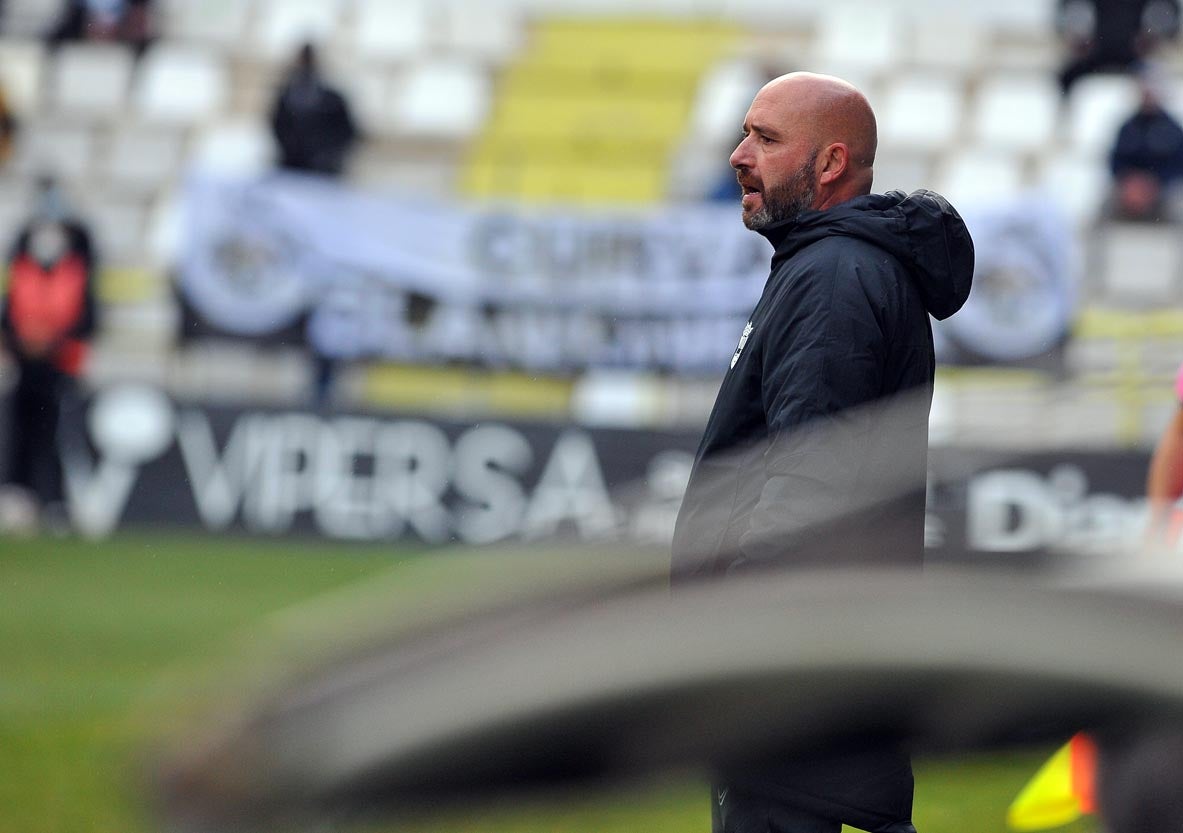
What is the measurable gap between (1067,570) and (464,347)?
35.4 ft

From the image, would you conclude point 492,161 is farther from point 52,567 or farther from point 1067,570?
point 1067,570

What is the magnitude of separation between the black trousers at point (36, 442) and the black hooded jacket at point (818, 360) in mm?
9363

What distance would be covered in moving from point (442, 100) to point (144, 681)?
10.6 m

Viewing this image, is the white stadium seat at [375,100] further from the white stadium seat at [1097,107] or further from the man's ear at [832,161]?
the man's ear at [832,161]

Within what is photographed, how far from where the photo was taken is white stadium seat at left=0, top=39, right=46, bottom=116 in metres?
16.0

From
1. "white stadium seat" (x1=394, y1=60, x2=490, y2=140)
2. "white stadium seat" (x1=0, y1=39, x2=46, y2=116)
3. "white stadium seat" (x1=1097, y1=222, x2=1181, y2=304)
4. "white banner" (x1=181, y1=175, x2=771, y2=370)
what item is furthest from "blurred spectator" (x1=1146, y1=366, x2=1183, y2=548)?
"white stadium seat" (x1=0, y1=39, x2=46, y2=116)

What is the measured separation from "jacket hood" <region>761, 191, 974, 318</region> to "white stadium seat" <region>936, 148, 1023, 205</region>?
11.1m

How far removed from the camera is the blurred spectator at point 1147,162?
1207cm

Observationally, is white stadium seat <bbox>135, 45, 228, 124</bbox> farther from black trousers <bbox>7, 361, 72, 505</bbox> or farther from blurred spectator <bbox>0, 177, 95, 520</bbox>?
black trousers <bbox>7, 361, 72, 505</bbox>

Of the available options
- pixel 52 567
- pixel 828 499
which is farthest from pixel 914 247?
pixel 52 567

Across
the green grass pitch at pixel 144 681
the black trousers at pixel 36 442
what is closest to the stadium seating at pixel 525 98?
the black trousers at pixel 36 442

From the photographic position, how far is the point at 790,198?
2729 millimetres

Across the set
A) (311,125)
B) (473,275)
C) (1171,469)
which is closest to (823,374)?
(1171,469)

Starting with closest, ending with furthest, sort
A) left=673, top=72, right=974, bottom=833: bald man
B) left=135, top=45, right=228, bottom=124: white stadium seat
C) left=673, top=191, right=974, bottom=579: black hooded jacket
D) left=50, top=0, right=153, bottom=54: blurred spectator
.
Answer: left=673, top=72, right=974, bottom=833: bald man < left=673, top=191, right=974, bottom=579: black hooded jacket < left=135, top=45, right=228, bottom=124: white stadium seat < left=50, top=0, right=153, bottom=54: blurred spectator
